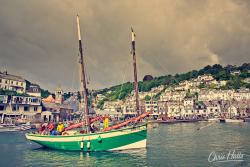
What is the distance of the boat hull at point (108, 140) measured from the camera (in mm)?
40375

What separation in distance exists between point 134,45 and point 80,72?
1006cm

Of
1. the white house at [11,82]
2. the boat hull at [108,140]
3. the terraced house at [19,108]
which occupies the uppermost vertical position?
the white house at [11,82]

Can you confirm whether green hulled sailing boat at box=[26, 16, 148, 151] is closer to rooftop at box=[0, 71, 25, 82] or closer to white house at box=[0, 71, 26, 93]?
white house at box=[0, 71, 26, 93]

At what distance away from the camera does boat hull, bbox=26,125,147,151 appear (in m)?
40.4

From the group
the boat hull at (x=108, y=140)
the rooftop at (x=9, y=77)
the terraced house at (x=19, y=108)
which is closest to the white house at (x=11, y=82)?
the rooftop at (x=9, y=77)

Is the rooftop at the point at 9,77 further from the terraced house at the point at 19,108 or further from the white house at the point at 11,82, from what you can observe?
the terraced house at the point at 19,108

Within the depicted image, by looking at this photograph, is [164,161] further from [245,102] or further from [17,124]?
[245,102]

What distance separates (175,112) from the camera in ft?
614

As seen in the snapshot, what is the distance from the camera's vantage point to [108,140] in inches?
1602

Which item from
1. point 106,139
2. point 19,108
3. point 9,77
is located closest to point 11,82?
point 9,77

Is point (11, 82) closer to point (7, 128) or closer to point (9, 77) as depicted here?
point (9, 77)

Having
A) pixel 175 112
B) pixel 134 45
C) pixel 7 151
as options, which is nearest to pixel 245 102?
pixel 175 112

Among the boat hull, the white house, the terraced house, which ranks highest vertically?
the white house

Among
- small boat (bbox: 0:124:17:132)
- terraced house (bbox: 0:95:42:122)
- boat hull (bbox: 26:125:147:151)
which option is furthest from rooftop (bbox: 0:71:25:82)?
boat hull (bbox: 26:125:147:151)
